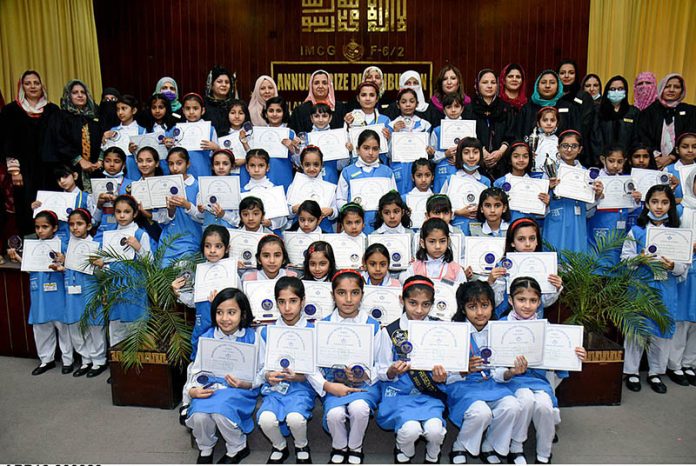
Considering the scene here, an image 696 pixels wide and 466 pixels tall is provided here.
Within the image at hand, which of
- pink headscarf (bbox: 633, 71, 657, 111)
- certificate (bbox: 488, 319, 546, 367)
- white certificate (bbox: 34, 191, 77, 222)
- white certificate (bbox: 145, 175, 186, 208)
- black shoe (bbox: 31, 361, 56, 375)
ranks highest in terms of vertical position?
pink headscarf (bbox: 633, 71, 657, 111)

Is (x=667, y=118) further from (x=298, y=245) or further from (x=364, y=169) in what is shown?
(x=298, y=245)

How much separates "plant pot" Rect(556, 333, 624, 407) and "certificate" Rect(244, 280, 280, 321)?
2057 mm

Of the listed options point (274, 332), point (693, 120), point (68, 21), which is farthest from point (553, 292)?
point (68, 21)

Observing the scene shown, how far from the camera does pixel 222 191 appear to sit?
4.98 m

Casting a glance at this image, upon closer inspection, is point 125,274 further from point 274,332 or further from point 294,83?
point 294,83

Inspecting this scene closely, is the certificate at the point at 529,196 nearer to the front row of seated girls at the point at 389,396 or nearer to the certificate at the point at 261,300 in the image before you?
the front row of seated girls at the point at 389,396

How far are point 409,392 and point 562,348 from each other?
92 centimetres

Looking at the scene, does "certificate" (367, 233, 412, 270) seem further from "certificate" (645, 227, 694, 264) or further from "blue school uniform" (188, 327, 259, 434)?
"certificate" (645, 227, 694, 264)

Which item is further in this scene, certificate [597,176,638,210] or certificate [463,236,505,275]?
certificate [597,176,638,210]

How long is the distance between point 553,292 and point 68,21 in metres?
8.14

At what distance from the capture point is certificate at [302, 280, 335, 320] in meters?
4.00

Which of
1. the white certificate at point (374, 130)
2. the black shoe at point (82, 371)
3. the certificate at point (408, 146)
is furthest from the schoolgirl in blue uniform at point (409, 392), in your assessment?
the black shoe at point (82, 371)

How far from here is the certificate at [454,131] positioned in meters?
5.39

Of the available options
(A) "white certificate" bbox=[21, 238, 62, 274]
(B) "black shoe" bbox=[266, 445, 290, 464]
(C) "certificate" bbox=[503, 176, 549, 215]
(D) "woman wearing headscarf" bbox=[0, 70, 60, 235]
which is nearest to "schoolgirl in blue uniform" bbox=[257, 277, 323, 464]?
(B) "black shoe" bbox=[266, 445, 290, 464]
